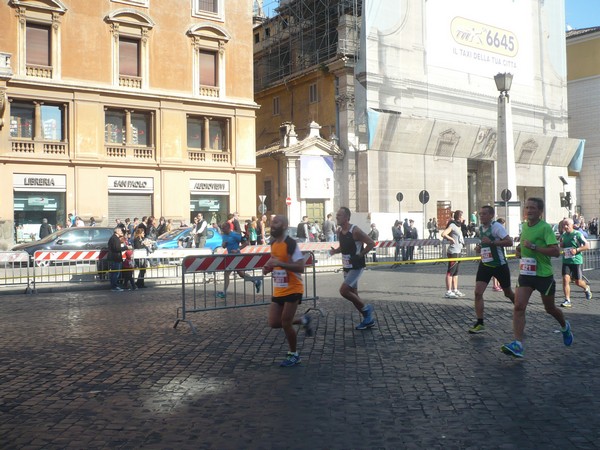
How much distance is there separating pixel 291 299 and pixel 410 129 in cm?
3236

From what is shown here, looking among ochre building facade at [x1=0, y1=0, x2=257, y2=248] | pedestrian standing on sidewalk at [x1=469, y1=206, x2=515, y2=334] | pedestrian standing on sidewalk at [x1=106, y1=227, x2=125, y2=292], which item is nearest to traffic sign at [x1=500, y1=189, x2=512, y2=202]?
pedestrian standing on sidewalk at [x1=106, y1=227, x2=125, y2=292]

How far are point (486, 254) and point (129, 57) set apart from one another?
2680 cm

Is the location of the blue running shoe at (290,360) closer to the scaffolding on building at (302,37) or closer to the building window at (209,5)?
the building window at (209,5)

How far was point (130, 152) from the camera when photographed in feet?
106

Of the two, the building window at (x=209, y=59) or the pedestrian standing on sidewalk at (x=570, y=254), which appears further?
the building window at (x=209, y=59)

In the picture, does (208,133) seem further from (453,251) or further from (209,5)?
(453,251)

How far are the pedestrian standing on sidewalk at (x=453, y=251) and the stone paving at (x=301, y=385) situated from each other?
7.99ft

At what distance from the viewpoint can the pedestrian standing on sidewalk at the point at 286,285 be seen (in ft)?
24.6

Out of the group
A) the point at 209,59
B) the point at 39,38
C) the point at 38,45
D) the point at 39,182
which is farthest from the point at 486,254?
the point at 209,59

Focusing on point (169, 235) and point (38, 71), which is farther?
point (38, 71)

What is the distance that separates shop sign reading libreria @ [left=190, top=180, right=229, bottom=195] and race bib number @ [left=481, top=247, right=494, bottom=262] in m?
A: 25.8

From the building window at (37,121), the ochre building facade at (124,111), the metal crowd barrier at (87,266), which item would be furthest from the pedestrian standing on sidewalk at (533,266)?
the building window at (37,121)

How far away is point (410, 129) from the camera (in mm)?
38625

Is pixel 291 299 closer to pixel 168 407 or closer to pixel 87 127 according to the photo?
pixel 168 407
